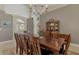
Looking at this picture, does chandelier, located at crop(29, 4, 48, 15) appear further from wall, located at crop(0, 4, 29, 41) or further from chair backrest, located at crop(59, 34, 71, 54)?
chair backrest, located at crop(59, 34, 71, 54)

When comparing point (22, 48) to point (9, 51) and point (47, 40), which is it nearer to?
point (9, 51)

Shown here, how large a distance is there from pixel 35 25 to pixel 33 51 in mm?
386

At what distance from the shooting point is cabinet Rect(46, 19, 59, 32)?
1.79m

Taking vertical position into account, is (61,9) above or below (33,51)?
above

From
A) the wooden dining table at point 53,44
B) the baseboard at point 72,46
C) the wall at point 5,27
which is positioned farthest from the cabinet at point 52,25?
the wall at point 5,27

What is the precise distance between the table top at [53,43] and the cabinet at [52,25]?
15cm

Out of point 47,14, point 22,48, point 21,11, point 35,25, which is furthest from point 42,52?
point 21,11

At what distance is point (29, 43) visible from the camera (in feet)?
5.93

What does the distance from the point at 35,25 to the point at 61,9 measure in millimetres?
440

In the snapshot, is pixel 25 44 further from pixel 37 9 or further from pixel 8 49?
pixel 37 9

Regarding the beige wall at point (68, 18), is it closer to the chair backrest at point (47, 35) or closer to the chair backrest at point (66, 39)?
the chair backrest at point (66, 39)

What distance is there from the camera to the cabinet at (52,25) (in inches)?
70.4
